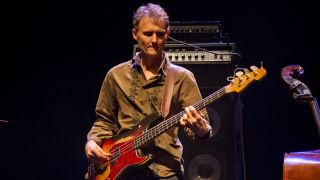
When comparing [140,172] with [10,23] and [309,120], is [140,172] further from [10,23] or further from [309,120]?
[10,23]

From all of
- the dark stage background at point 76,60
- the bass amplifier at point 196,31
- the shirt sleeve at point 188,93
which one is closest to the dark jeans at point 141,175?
the shirt sleeve at point 188,93

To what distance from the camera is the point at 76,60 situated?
523 centimetres

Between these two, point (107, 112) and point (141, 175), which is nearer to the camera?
point (141, 175)

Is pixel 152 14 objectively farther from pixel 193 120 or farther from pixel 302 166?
pixel 302 166

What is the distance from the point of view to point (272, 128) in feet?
15.6

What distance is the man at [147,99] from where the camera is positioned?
2.74 metres

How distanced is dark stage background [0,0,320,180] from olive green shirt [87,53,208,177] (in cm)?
206

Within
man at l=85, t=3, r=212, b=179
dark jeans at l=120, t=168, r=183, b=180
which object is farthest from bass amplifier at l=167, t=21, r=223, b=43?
dark jeans at l=120, t=168, r=183, b=180

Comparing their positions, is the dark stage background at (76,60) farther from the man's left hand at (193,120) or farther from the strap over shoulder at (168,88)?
the man's left hand at (193,120)

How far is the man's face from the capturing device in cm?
293

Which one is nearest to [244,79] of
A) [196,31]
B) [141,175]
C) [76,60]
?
[141,175]

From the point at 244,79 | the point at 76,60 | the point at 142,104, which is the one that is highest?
the point at 76,60

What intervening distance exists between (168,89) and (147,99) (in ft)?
0.47

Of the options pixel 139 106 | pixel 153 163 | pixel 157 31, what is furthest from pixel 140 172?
pixel 157 31
